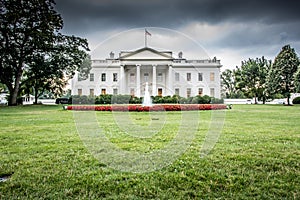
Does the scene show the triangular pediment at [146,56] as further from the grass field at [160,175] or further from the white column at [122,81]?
the grass field at [160,175]

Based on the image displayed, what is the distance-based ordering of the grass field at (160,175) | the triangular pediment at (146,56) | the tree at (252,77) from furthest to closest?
the tree at (252,77) → the triangular pediment at (146,56) → the grass field at (160,175)

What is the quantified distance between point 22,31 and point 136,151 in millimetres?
25469

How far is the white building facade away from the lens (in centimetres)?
3716

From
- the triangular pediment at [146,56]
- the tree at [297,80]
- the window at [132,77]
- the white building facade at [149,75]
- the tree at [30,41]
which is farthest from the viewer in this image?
the window at [132,77]

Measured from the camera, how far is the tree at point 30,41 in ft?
78.4

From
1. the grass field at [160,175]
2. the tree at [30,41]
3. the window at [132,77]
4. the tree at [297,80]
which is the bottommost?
the grass field at [160,175]

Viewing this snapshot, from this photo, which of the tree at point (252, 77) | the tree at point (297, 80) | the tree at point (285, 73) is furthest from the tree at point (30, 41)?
the tree at point (252, 77)

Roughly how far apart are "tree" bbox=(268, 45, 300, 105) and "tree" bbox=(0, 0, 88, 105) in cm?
2569

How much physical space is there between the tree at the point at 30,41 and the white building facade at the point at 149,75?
9.34 meters

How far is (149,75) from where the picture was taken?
40.0 meters

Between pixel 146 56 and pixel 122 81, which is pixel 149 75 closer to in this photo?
pixel 146 56

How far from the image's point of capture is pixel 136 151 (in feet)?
14.9

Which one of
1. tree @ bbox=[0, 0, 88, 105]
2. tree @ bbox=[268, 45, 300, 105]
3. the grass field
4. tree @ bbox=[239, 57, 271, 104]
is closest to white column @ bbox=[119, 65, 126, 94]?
tree @ bbox=[0, 0, 88, 105]

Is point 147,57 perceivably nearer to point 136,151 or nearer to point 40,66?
point 40,66
